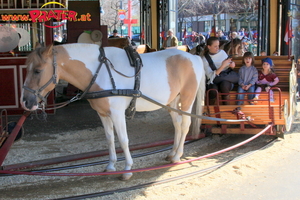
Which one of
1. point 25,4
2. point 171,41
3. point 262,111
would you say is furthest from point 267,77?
point 171,41

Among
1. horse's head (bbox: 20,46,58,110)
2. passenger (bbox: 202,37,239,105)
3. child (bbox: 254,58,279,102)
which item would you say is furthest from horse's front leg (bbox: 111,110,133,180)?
child (bbox: 254,58,279,102)

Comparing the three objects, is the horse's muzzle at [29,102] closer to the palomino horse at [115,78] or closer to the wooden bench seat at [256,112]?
the palomino horse at [115,78]

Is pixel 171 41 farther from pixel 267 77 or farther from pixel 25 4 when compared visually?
pixel 267 77

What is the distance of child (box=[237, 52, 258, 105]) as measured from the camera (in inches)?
243

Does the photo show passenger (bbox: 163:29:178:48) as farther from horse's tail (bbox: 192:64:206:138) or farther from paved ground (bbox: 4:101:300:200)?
horse's tail (bbox: 192:64:206:138)

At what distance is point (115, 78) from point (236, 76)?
2656 mm

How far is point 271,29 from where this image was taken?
396 inches

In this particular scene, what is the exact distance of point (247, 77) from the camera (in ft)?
20.3

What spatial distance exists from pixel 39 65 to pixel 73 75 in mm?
434

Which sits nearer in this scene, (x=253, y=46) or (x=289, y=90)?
(x=289, y=90)

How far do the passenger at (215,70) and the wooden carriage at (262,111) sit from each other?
145 millimetres

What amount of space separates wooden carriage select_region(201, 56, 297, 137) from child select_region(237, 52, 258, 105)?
0.14m

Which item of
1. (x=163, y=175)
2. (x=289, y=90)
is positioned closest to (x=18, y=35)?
(x=163, y=175)

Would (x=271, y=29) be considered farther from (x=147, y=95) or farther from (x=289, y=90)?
(x=147, y=95)
